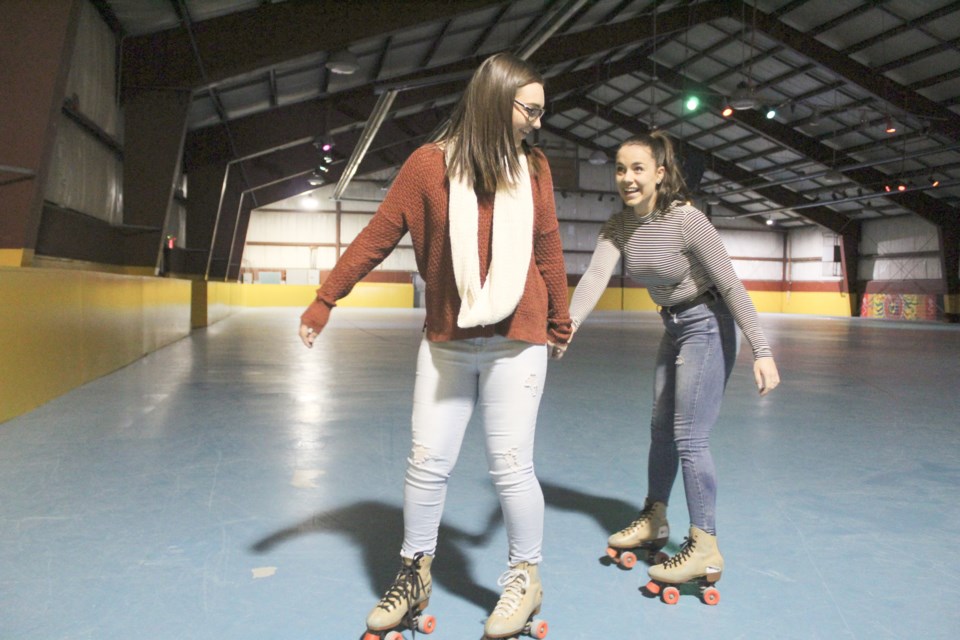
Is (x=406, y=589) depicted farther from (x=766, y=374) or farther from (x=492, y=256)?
(x=766, y=374)

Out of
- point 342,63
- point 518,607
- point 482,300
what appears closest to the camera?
point 482,300

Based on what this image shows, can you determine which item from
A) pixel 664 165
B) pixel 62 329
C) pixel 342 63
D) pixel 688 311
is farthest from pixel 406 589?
pixel 342 63

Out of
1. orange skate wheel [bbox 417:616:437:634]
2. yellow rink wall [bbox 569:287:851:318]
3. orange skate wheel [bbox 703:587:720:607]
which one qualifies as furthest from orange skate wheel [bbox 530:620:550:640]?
yellow rink wall [bbox 569:287:851:318]

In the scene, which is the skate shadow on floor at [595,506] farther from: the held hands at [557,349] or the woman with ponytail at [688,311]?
the held hands at [557,349]

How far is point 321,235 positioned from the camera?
31.0 m

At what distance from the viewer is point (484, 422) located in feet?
6.19

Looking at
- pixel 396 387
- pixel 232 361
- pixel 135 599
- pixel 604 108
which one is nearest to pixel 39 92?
pixel 232 361

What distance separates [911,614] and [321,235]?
30.6 meters

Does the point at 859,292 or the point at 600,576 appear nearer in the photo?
the point at 600,576

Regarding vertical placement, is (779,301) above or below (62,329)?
above

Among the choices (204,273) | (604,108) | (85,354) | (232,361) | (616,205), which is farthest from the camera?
(616,205)

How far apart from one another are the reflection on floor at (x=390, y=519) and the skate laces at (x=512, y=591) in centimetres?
13

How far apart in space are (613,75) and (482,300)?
2341 centimetres

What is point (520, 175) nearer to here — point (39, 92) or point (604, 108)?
point (39, 92)
